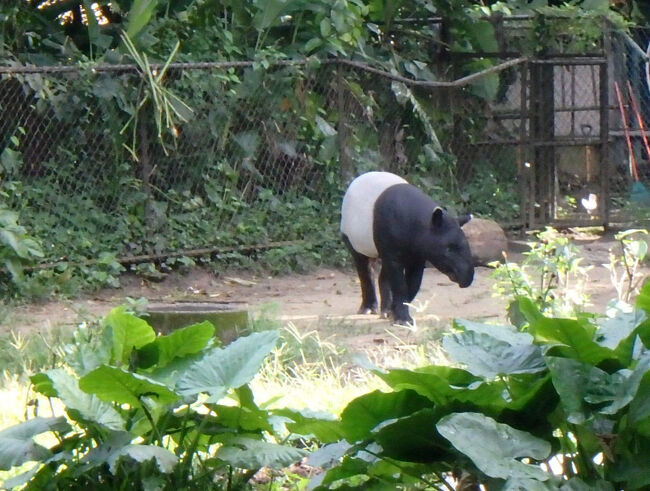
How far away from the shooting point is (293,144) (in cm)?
1164

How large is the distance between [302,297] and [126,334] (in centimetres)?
638

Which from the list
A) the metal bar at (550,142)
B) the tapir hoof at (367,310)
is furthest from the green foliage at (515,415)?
the metal bar at (550,142)

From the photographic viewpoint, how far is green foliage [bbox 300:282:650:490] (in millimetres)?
2809

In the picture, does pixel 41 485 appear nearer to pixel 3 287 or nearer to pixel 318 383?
pixel 318 383

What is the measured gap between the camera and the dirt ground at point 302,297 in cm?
808

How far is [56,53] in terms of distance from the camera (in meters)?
11.0

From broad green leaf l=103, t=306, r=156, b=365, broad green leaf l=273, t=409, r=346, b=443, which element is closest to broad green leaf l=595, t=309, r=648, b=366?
broad green leaf l=273, t=409, r=346, b=443

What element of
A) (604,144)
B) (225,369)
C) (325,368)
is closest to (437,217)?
(325,368)

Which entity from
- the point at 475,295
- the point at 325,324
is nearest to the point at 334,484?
the point at 325,324

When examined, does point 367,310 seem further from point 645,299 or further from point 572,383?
point 572,383

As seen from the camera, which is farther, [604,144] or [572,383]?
[604,144]

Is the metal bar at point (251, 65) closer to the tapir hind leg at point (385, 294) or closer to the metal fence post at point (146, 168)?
the metal fence post at point (146, 168)

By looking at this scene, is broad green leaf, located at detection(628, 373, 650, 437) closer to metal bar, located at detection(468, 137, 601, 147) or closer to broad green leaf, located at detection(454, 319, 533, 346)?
broad green leaf, located at detection(454, 319, 533, 346)

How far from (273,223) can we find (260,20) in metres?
2.03
